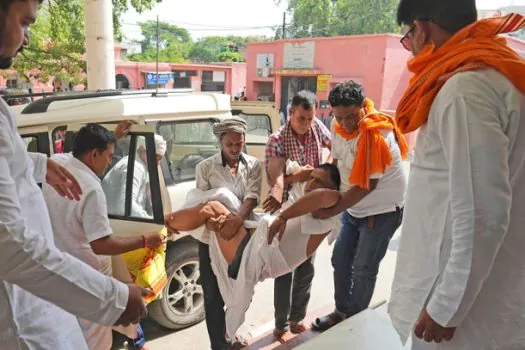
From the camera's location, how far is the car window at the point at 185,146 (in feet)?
11.1

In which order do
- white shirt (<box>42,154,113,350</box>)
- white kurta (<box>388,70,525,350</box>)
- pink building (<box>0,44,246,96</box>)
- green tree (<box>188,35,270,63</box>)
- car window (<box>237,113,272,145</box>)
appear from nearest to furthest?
white kurta (<box>388,70,525,350</box>) → white shirt (<box>42,154,113,350</box>) → car window (<box>237,113,272,145</box>) → pink building (<box>0,44,246,96</box>) → green tree (<box>188,35,270,63</box>)

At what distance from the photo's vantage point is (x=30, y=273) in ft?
3.67

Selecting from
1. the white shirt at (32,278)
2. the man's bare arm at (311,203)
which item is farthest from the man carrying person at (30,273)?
the man's bare arm at (311,203)

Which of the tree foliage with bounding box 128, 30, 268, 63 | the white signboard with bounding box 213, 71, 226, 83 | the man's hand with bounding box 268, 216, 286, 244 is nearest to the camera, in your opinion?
the man's hand with bounding box 268, 216, 286, 244

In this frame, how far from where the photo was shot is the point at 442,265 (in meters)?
1.37

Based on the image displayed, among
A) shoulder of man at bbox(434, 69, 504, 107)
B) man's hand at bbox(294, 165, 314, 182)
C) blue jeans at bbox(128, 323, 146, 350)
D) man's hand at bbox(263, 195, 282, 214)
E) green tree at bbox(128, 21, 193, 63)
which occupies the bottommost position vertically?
blue jeans at bbox(128, 323, 146, 350)

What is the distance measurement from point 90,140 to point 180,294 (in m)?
1.55

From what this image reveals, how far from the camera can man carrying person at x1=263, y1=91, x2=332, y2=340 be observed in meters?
2.71

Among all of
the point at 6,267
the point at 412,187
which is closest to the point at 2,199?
the point at 6,267

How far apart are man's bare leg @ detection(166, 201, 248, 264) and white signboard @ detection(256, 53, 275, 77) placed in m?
18.0

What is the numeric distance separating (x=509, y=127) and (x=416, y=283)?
581 millimetres

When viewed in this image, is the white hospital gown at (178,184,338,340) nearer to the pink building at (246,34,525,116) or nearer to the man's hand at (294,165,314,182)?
the man's hand at (294,165,314,182)

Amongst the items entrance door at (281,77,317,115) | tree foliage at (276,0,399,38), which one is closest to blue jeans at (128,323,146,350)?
entrance door at (281,77,317,115)

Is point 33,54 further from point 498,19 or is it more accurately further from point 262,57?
point 262,57
